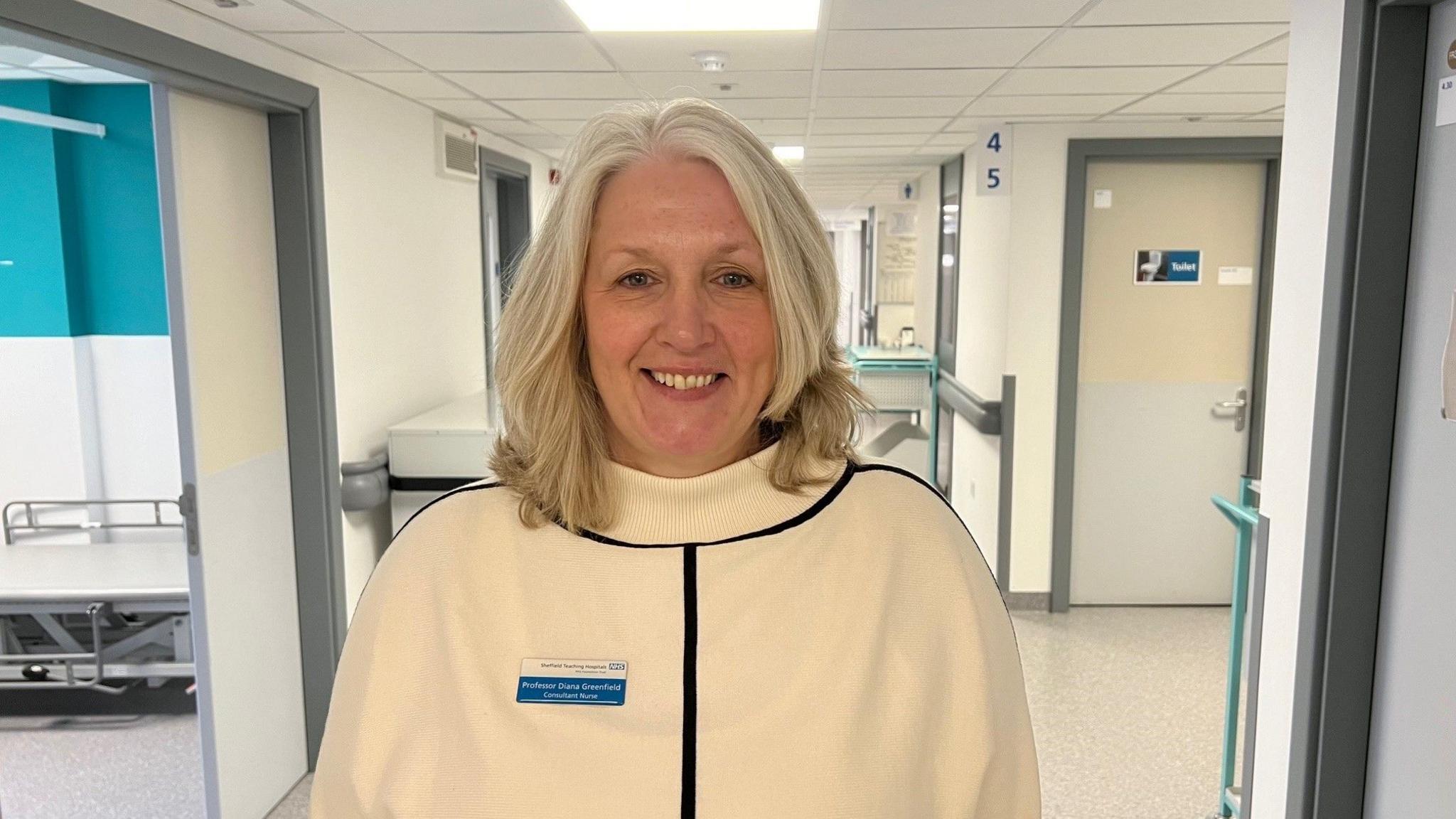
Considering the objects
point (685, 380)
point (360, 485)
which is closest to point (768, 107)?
point (360, 485)

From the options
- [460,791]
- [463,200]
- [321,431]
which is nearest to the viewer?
[460,791]

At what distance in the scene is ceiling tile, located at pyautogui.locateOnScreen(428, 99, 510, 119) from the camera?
13.0ft

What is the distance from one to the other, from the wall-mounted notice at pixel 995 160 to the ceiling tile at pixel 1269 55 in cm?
160

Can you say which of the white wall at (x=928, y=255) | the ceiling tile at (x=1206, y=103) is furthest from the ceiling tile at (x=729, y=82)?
the white wall at (x=928, y=255)

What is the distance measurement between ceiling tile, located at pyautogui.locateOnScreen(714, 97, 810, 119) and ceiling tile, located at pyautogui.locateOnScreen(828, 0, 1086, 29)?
1.32 meters

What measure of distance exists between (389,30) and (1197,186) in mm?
3993

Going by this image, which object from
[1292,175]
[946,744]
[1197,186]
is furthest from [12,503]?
[1197,186]

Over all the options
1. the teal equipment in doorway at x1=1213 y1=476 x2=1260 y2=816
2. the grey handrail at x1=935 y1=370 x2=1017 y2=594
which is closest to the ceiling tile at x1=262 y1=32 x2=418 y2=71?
the teal equipment in doorway at x1=1213 y1=476 x2=1260 y2=816

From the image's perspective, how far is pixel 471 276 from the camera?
16.0 feet

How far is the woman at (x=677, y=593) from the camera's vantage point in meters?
1.12

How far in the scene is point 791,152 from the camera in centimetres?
615

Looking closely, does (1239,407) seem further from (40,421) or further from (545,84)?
(40,421)

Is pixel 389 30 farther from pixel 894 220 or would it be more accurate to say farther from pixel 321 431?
pixel 894 220

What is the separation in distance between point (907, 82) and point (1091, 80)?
0.65 metres
